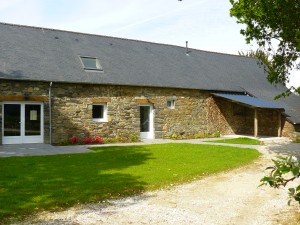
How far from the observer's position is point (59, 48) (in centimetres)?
1900

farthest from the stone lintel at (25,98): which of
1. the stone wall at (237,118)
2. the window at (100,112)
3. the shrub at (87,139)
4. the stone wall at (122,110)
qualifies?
the stone wall at (237,118)

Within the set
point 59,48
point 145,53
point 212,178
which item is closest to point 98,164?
point 212,178

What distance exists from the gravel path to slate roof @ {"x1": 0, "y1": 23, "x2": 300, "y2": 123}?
328 inches

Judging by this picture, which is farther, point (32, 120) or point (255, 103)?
point (255, 103)

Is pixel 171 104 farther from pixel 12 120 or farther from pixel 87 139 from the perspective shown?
pixel 12 120

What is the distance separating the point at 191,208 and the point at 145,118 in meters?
14.1

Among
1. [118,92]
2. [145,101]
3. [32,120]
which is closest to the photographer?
[32,120]

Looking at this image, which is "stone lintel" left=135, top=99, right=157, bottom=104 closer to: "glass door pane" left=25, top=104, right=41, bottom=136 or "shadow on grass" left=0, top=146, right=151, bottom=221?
"glass door pane" left=25, top=104, right=41, bottom=136

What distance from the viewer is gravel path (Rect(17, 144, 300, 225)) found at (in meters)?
5.47

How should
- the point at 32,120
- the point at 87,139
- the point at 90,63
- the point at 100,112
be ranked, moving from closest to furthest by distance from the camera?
the point at 32,120 → the point at 87,139 → the point at 100,112 → the point at 90,63

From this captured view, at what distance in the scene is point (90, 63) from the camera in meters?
18.8

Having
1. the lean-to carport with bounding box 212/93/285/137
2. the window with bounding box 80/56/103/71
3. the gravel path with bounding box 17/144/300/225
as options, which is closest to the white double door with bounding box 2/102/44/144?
the window with bounding box 80/56/103/71

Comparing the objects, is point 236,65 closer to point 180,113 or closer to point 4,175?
point 180,113

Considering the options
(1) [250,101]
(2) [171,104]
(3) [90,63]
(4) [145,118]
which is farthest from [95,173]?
(1) [250,101]
